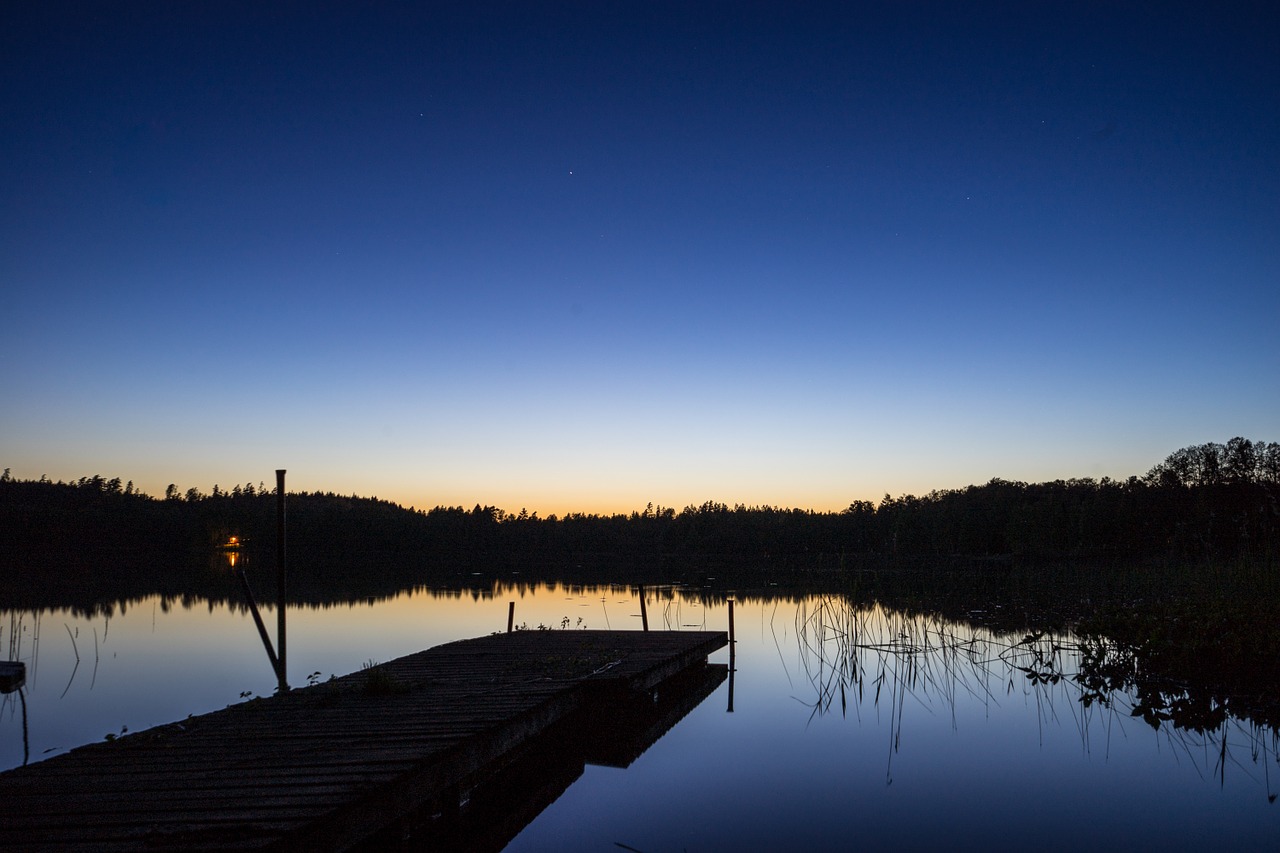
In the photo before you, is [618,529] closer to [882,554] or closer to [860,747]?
[882,554]

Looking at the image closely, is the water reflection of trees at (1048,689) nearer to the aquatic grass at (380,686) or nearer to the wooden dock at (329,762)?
the wooden dock at (329,762)

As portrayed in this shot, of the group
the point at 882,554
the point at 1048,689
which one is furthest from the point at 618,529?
the point at 1048,689

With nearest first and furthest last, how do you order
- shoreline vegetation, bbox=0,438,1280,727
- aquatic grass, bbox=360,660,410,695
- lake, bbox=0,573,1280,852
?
lake, bbox=0,573,1280,852 < aquatic grass, bbox=360,660,410,695 < shoreline vegetation, bbox=0,438,1280,727

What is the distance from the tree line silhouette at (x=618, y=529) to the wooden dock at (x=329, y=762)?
86.6 feet

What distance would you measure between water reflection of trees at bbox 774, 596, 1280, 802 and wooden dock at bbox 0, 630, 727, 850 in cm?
402

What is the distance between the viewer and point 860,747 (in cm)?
1012

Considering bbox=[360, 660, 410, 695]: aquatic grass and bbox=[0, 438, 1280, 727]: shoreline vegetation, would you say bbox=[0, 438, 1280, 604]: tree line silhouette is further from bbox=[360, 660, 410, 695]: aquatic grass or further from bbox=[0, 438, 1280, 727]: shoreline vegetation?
bbox=[360, 660, 410, 695]: aquatic grass

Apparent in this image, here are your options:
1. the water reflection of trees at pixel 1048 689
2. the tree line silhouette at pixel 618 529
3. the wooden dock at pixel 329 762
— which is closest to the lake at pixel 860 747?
the water reflection of trees at pixel 1048 689

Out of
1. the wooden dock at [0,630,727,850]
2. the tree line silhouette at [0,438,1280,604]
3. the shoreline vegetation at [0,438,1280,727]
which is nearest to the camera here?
the wooden dock at [0,630,727,850]

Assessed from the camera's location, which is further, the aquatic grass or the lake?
the aquatic grass

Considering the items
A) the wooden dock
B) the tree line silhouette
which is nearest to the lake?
the wooden dock

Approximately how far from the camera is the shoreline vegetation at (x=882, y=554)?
12.4 meters

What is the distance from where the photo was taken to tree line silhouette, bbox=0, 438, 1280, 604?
174ft

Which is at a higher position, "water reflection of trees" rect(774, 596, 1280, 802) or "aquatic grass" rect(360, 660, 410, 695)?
"aquatic grass" rect(360, 660, 410, 695)
